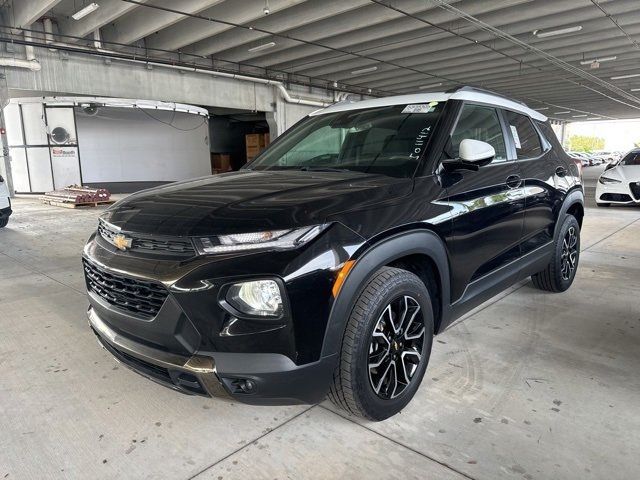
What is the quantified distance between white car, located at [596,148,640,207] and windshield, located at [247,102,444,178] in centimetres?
906

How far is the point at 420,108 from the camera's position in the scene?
2.67 metres

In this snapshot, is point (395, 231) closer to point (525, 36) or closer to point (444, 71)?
point (525, 36)

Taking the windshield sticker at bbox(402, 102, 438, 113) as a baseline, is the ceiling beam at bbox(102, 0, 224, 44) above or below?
above

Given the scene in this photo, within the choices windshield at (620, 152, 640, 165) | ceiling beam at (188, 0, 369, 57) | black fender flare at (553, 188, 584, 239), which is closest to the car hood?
black fender flare at (553, 188, 584, 239)

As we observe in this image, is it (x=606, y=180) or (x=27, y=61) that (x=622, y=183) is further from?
(x=27, y=61)

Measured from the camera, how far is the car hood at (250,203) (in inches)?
70.0

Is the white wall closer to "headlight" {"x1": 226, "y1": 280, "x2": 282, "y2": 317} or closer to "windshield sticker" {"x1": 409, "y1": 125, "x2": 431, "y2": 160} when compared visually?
"windshield sticker" {"x1": 409, "y1": 125, "x2": 431, "y2": 160}

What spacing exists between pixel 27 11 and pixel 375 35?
8.39 metres

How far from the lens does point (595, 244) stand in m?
6.30

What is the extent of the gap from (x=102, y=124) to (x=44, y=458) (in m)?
19.5

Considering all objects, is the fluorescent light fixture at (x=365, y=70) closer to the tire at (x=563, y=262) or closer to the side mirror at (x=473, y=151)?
the tire at (x=563, y=262)

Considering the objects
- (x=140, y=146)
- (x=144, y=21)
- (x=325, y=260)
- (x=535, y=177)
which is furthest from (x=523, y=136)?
(x=140, y=146)

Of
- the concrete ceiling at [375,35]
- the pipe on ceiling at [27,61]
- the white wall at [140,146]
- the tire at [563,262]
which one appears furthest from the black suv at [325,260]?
the white wall at [140,146]

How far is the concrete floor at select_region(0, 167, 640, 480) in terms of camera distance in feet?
6.19
